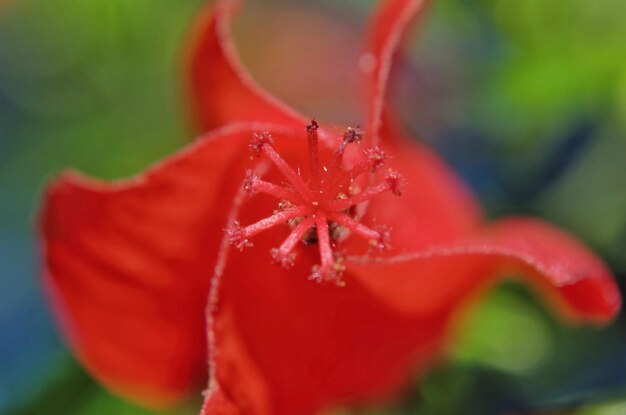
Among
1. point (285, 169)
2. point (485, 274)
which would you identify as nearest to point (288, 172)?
point (285, 169)

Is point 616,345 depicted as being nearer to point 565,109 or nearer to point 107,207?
point 565,109

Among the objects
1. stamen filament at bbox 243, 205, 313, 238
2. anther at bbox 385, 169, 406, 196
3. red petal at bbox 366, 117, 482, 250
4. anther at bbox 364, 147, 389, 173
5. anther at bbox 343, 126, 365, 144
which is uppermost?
red petal at bbox 366, 117, 482, 250

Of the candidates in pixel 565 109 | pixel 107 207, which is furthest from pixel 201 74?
pixel 565 109

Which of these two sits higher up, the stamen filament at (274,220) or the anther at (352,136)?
the anther at (352,136)

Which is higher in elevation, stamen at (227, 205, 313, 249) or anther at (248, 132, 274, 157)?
anther at (248, 132, 274, 157)

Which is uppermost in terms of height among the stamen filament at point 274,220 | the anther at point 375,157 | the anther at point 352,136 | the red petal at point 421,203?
the red petal at point 421,203

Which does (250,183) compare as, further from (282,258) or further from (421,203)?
(421,203)
